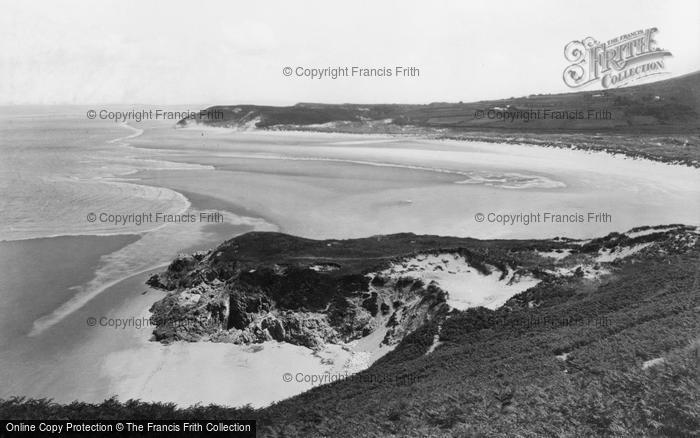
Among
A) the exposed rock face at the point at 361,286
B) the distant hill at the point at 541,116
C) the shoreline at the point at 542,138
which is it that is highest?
the distant hill at the point at 541,116

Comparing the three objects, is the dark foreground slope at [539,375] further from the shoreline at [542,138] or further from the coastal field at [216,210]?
the shoreline at [542,138]

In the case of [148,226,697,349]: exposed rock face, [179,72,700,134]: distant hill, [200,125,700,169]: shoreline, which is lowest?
[148,226,697,349]: exposed rock face

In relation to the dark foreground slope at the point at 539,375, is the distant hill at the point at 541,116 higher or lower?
higher

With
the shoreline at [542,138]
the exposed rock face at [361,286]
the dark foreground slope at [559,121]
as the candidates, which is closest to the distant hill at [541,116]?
the dark foreground slope at [559,121]

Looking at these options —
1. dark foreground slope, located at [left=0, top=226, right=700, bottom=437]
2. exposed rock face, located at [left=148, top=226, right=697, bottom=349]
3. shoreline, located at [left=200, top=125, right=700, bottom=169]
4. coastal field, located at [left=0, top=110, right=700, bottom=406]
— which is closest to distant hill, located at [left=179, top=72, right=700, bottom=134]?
shoreline, located at [left=200, top=125, right=700, bottom=169]

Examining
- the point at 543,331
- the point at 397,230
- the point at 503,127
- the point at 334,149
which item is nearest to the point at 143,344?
the point at 543,331

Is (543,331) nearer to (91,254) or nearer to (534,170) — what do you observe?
(91,254)

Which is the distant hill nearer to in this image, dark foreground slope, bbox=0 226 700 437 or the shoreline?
the shoreline
